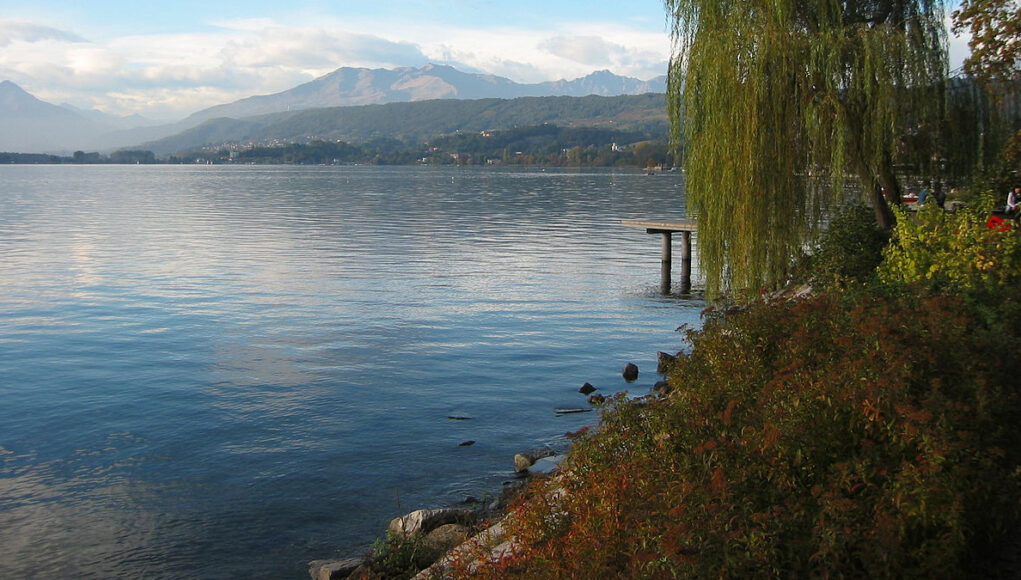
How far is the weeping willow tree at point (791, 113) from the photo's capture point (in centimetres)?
1888

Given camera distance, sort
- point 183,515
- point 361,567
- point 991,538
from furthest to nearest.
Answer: point 183,515, point 361,567, point 991,538

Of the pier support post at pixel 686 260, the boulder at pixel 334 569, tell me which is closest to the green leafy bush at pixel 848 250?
the boulder at pixel 334 569

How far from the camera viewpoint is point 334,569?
33.8 ft

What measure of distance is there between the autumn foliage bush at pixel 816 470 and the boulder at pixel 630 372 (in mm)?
10148

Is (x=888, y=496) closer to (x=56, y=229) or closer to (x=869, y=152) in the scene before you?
(x=869, y=152)

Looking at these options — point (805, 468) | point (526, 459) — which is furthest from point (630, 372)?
point (805, 468)

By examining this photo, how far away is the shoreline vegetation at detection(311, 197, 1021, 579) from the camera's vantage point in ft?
19.6

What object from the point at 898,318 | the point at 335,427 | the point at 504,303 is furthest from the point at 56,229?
the point at 898,318

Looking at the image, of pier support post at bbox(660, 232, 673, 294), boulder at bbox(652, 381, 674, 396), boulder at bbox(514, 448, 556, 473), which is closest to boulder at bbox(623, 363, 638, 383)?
boulder at bbox(652, 381, 674, 396)

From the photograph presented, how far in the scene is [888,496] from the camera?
637cm

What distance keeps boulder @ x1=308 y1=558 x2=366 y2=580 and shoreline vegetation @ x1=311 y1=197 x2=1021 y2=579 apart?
0.03 m

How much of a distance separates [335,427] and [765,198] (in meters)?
10.2

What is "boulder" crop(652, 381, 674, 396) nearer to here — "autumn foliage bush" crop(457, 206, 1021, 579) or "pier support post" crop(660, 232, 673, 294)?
"autumn foliage bush" crop(457, 206, 1021, 579)

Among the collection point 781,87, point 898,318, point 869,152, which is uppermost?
point 781,87
